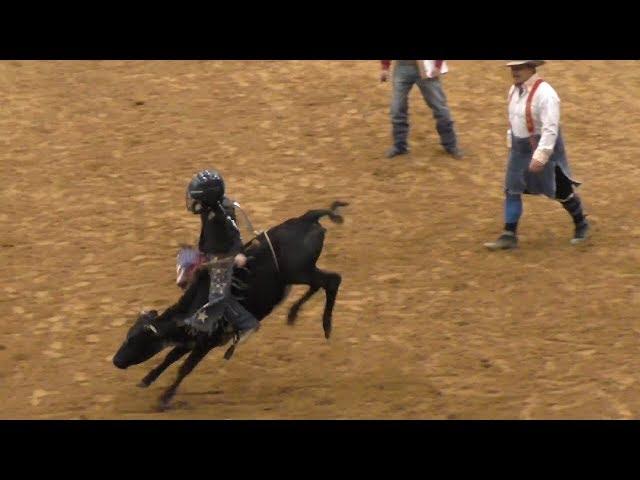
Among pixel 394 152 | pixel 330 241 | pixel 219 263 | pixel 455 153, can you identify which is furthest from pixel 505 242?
pixel 219 263

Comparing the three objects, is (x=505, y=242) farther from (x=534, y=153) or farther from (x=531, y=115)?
(x=531, y=115)

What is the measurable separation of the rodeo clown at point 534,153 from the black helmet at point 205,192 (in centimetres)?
349

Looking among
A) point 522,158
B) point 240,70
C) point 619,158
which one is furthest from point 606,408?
point 240,70

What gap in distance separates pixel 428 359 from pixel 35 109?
7.03 metres

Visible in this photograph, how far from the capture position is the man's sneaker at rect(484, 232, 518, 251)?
39.7 ft

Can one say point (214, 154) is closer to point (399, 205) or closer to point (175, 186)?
point (175, 186)

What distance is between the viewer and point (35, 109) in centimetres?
1518

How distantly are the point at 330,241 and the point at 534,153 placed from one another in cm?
A: 223

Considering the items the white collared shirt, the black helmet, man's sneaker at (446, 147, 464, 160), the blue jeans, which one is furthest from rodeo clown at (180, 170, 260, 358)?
man's sneaker at (446, 147, 464, 160)

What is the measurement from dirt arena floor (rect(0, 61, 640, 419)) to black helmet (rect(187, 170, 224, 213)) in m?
1.60

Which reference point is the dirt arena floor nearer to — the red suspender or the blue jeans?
the blue jeans

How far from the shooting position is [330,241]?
12.4 meters

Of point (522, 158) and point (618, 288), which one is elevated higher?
point (522, 158)

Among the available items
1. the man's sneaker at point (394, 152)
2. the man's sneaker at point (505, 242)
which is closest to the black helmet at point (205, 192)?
the man's sneaker at point (505, 242)
